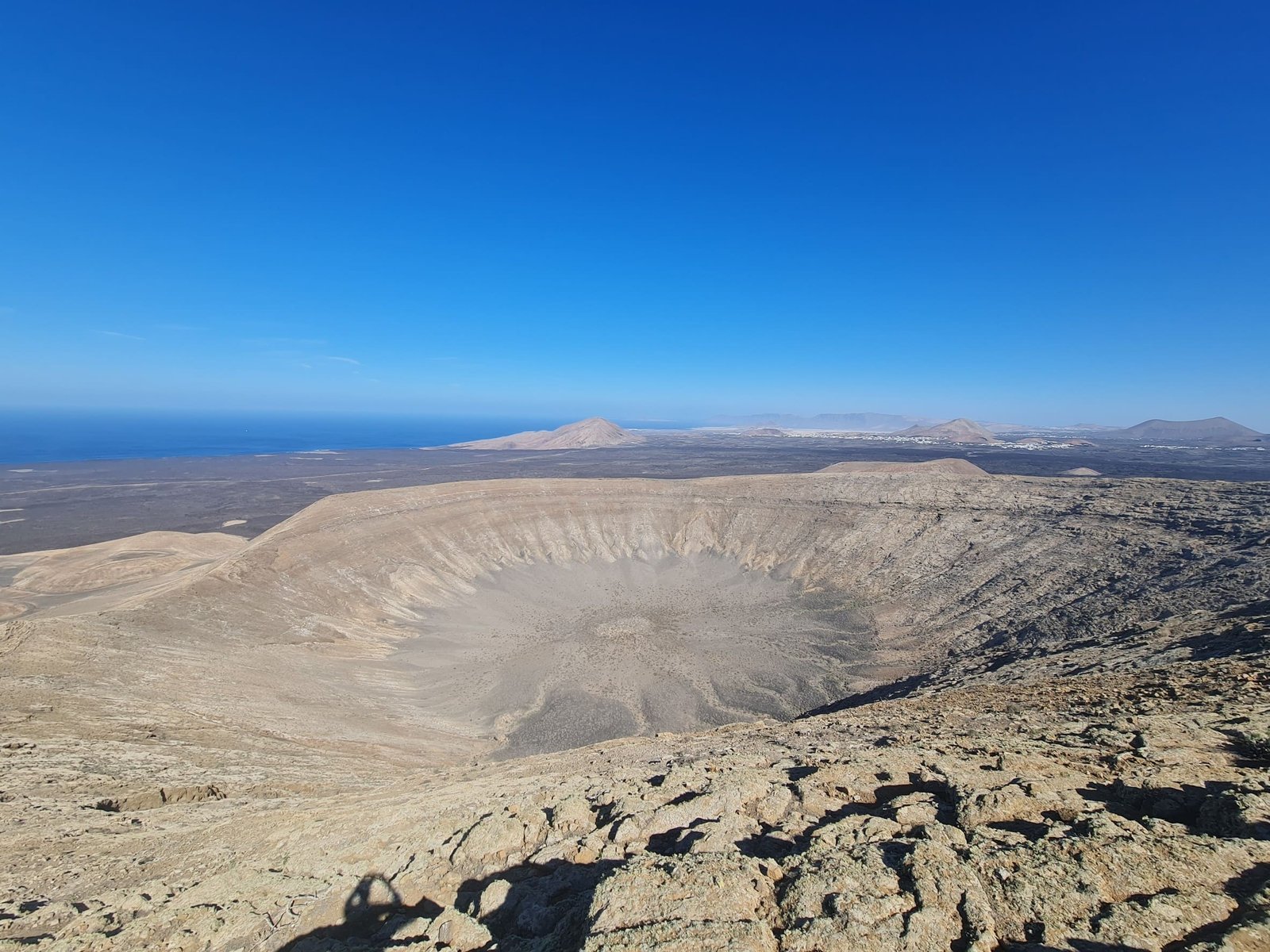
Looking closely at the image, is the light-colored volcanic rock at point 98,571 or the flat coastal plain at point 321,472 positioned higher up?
the flat coastal plain at point 321,472

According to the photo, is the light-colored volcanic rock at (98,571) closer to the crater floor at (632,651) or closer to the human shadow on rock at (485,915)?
the crater floor at (632,651)

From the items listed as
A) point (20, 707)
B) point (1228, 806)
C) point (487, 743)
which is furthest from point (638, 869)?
point (20, 707)

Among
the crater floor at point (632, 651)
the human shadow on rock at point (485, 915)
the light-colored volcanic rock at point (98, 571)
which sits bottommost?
the crater floor at point (632, 651)

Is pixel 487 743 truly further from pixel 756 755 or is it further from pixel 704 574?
pixel 704 574

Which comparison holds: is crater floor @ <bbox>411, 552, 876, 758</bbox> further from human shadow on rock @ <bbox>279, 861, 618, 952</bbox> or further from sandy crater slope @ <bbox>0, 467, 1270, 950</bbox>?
human shadow on rock @ <bbox>279, 861, 618, 952</bbox>

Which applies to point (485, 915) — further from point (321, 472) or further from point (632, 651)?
point (321, 472)

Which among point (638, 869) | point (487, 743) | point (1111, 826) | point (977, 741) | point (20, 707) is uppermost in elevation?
point (1111, 826)

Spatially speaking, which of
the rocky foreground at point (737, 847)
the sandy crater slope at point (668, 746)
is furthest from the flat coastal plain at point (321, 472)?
the rocky foreground at point (737, 847)

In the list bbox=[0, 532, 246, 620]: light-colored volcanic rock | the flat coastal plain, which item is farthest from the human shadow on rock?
the flat coastal plain
